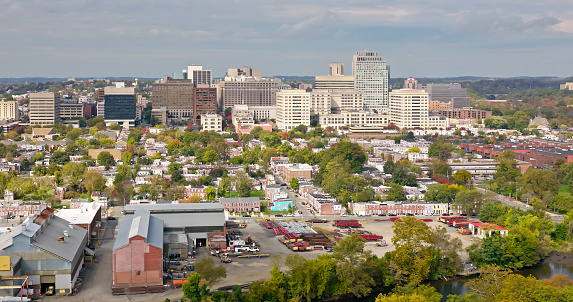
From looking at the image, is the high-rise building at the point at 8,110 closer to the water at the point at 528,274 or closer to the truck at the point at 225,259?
the truck at the point at 225,259

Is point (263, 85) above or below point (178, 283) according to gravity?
above

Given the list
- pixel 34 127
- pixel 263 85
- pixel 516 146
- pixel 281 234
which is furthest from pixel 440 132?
pixel 281 234

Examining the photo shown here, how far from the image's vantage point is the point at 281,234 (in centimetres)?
2388

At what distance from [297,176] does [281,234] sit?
1172 cm

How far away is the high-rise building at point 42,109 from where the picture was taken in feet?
194

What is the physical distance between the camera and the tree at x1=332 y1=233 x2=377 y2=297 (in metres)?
17.8

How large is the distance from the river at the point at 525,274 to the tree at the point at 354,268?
1.16ft

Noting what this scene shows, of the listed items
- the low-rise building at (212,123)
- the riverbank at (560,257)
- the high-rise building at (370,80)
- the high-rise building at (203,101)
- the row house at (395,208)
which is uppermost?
the high-rise building at (370,80)

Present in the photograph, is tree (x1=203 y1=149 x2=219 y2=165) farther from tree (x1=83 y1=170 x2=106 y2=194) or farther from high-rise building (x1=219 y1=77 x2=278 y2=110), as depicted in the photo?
high-rise building (x1=219 y1=77 x2=278 y2=110)

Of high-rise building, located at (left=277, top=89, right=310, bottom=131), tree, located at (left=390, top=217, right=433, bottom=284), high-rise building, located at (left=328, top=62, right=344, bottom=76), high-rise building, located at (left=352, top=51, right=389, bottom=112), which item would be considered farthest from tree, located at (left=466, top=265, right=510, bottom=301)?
high-rise building, located at (left=328, top=62, right=344, bottom=76)

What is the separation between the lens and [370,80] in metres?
73.4

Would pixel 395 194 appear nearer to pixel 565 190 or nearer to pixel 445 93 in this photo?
pixel 565 190

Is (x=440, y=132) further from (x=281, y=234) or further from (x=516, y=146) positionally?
(x=281, y=234)

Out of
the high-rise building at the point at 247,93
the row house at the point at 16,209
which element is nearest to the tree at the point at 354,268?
the row house at the point at 16,209
